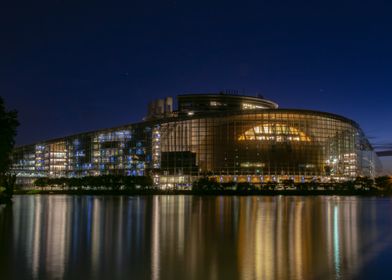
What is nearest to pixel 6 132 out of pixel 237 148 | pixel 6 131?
pixel 6 131

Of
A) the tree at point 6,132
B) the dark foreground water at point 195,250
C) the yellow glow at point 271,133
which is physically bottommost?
the dark foreground water at point 195,250

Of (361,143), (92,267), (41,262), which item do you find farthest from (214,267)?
(361,143)

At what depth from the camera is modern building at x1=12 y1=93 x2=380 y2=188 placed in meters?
146

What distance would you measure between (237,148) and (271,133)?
10.9 m

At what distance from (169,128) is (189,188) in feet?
68.2

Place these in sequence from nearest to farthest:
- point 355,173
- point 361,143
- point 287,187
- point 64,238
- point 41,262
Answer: point 41,262 < point 64,238 < point 287,187 < point 355,173 < point 361,143

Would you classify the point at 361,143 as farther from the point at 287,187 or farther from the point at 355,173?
the point at 287,187

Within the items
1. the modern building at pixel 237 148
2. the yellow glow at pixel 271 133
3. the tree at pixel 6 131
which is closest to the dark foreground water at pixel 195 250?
the tree at pixel 6 131

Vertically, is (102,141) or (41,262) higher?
(102,141)

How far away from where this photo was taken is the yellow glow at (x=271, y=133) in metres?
148

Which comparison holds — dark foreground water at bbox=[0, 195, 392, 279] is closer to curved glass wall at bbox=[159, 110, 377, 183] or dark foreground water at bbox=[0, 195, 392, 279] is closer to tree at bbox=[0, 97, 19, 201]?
tree at bbox=[0, 97, 19, 201]

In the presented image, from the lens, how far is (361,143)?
172m

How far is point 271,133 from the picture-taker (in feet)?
485

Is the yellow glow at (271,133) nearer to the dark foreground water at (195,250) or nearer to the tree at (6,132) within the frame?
the tree at (6,132)
